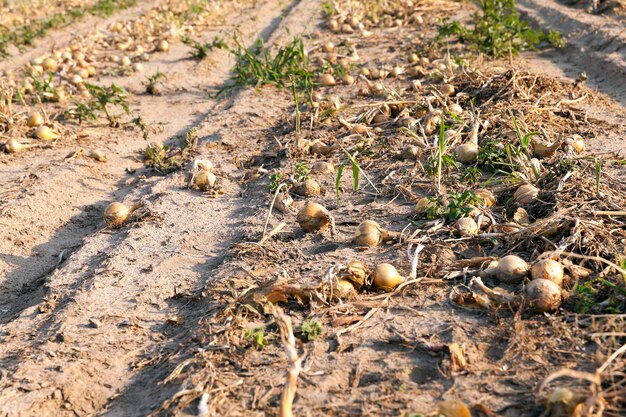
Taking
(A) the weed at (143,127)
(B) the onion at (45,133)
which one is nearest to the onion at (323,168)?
(A) the weed at (143,127)

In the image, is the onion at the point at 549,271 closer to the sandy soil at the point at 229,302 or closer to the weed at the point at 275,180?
the sandy soil at the point at 229,302

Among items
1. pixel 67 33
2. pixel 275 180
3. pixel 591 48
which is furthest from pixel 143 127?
pixel 67 33

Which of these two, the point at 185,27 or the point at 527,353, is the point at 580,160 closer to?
the point at 527,353

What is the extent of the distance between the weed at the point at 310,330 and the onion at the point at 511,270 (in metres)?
0.75

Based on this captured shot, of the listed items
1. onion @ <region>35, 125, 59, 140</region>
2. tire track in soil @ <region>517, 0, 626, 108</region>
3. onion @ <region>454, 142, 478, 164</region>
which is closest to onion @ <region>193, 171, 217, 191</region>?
onion @ <region>454, 142, 478, 164</region>

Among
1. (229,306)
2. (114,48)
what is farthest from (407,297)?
(114,48)

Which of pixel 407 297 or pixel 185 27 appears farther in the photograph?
pixel 185 27

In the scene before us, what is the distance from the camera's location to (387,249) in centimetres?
296

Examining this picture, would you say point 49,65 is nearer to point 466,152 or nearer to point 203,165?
point 203,165

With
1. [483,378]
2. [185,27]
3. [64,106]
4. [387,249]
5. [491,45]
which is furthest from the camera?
[185,27]

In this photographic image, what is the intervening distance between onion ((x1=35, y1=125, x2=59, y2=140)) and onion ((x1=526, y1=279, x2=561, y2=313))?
3831mm

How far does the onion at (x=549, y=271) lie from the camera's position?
2396 mm

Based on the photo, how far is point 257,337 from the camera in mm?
2314

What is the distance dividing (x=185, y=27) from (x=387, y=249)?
6694 mm
